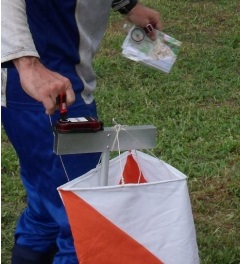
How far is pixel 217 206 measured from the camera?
13.2 feet

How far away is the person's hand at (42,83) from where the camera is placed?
2137 millimetres

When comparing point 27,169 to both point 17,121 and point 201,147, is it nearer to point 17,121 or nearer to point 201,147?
point 17,121

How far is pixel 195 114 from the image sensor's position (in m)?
5.43

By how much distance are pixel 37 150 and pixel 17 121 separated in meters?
0.12

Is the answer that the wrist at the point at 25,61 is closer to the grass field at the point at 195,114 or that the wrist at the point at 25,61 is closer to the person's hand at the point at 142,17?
the person's hand at the point at 142,17

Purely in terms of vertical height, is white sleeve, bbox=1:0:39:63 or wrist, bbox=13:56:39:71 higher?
white sleeve, bbox=1:0:39:63

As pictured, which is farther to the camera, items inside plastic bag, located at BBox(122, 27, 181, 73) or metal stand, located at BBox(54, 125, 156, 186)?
items inside plastic bag, located at BBox(122, 27, 181, 73)

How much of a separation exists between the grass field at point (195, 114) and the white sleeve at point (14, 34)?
4.94 ft

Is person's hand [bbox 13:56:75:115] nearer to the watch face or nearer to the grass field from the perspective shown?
the watch face

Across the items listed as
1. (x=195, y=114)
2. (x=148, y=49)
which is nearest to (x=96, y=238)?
(x=148, y=49)

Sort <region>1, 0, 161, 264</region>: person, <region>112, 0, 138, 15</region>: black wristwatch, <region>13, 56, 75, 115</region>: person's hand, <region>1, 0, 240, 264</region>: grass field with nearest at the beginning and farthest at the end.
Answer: <region>13, 56, 75, 115</region>: person's hand, <region>1, 0, 161, 264</region>: person, <region>112, 0, 138, 15</region>: black wristwatch, <region>1, 0, 240, 264</region>: grass field

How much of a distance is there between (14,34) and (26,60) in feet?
0.28

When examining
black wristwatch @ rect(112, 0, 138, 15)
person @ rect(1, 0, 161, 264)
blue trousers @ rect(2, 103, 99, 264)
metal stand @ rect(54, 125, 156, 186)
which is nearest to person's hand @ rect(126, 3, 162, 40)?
black wristwatch @ rect(112, 0, 138, 15)

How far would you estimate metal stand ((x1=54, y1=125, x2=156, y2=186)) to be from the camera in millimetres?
2236
